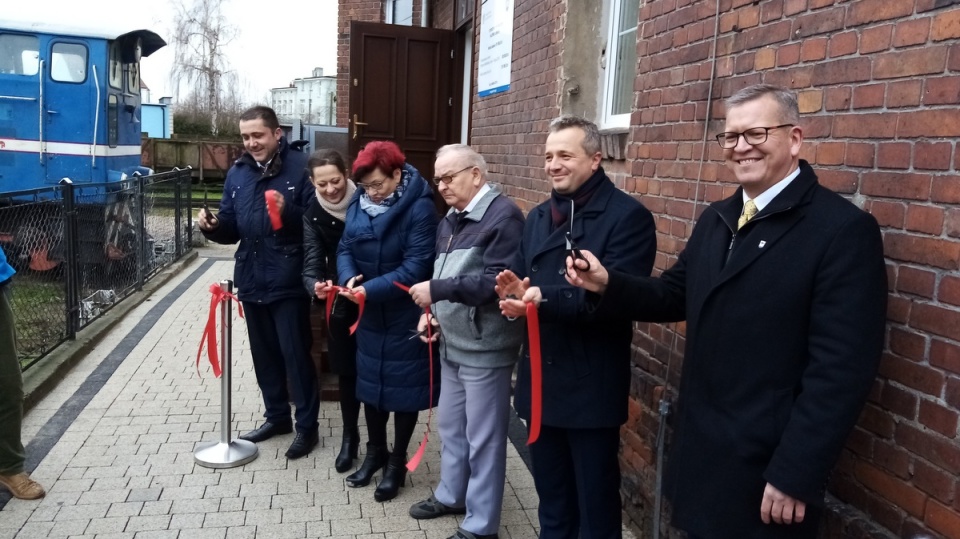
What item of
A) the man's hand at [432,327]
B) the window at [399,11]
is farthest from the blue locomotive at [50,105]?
the man's hand at [432,327]

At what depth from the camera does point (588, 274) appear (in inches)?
90.8

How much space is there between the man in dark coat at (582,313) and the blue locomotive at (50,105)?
949 cm

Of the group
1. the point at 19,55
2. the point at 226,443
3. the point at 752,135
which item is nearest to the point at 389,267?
the point at 226,443

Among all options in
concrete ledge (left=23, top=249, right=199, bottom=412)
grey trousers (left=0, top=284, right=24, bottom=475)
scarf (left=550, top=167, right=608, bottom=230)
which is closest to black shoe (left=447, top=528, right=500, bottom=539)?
scarf (left=550, top=167, right=608, bottom=230)

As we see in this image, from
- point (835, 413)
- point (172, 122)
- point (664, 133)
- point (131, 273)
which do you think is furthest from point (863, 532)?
point (172, 122)

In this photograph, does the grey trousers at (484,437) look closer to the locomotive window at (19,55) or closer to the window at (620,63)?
the window at (620,63)

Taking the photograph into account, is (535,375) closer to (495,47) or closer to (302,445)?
(302,445)

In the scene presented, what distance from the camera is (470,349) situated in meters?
3.21

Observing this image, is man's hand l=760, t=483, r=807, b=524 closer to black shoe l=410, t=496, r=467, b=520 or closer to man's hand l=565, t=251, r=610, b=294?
man's hand l=565, t=251, r=610, b=294

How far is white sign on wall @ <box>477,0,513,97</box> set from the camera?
19.2 feet

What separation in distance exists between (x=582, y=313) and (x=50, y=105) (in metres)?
10.2

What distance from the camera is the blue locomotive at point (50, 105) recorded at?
33.2ft

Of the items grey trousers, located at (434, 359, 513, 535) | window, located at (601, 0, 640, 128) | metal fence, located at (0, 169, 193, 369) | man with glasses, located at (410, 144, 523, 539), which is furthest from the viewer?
metal fence, located at (0, 169, 193, 369)

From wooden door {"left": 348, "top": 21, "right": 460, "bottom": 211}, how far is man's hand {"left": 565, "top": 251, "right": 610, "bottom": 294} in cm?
594
